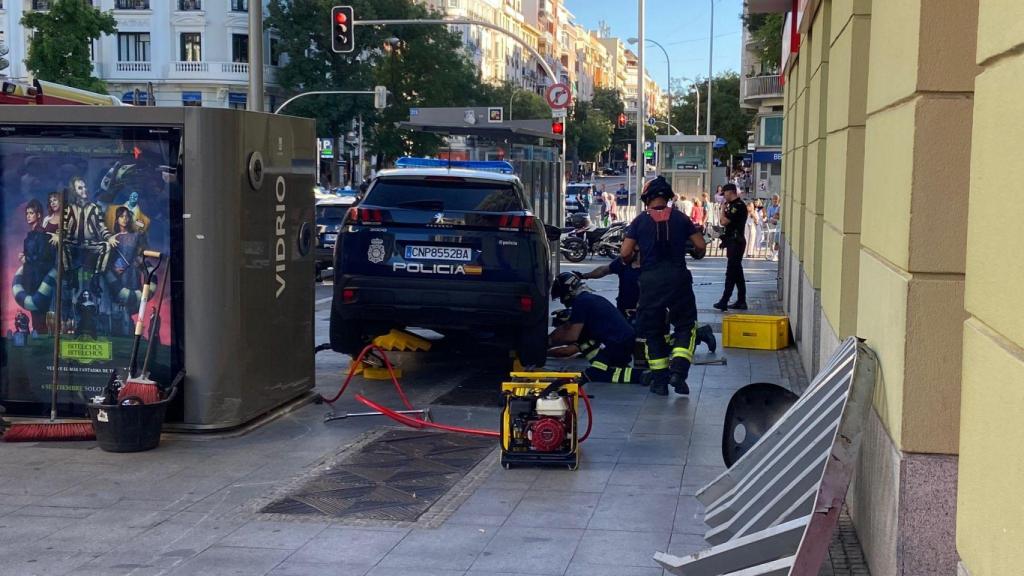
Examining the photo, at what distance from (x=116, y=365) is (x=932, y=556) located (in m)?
5.85

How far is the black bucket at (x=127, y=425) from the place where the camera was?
25.6 ft

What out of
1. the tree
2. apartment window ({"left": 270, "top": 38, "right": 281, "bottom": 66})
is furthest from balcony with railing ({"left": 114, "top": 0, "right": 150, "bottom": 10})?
the tree

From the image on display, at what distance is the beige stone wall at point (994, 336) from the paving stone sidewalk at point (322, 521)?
233 centimetres

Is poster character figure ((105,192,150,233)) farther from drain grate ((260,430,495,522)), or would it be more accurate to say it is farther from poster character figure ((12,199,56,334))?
drain grate ((260,430,495,522))

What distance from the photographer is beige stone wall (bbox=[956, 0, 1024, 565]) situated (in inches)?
111

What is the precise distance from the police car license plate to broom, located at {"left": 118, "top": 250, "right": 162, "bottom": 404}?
100.0 inches

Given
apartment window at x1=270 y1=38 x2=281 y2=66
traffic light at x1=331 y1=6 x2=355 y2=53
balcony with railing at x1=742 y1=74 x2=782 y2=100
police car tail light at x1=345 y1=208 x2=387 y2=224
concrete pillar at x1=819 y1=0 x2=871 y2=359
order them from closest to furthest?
concrete pillar at x1=819 y1=0 x2=871 y2=359 < police car tail light at x1=345 y1=208 x2=387 y2=224 < traffic light at x1=331 y1=6 x2=355 y2=53 < balcony with railing at x1=742 y1=74 x2=782 y2=100 < apartment window at x1=270 y1=38 x2=281 y2=66

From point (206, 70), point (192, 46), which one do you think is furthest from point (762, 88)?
point (192, 46)

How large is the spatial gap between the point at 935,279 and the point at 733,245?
1285 centimetres

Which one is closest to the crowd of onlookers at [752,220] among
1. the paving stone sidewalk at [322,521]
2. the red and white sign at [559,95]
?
the red and white sign at [559,95]

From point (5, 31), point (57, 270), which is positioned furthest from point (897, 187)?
point (5, 31)

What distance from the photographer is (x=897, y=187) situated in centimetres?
496

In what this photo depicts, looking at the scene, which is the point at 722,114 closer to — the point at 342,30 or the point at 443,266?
the point at 342,30

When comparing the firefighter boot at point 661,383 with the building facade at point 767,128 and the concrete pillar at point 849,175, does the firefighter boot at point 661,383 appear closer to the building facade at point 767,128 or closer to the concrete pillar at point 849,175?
the concrete pillar at point 849,175
